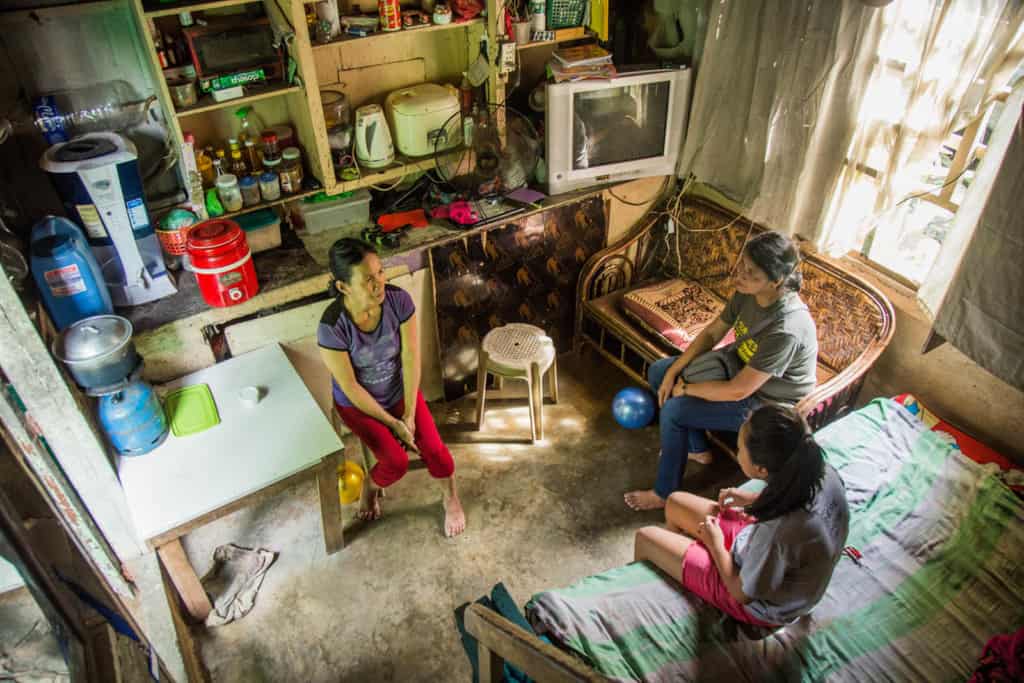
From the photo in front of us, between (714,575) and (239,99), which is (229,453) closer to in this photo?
(239,99)

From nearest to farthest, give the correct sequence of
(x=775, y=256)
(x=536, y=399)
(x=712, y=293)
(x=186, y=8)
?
1. (x=186, y=8)
2. (x=775, y=256)
3. (x=536, y=399)
4. (x=712, y=293)

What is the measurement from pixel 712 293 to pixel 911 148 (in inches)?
49.8

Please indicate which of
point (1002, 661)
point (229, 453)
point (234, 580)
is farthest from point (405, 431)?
point (1002, 661)

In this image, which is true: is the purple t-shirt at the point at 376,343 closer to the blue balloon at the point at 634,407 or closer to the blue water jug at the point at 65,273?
the blue water jug at the point at 65,273

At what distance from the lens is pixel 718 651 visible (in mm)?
2076

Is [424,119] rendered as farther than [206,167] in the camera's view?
Yes

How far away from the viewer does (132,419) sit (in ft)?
7.56

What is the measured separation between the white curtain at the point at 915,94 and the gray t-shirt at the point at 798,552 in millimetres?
1341

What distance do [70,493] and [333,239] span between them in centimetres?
149

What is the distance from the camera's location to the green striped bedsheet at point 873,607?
205 centimetres

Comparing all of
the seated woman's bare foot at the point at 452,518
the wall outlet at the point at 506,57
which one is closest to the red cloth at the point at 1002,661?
the seated woman's bare foot at the point at 452,518

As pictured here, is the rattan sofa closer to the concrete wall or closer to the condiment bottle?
the concrete wall

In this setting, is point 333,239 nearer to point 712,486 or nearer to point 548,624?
point 548,624

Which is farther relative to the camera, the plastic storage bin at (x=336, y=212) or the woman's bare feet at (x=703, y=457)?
the woman's bare feet at (x=703, y=457)
